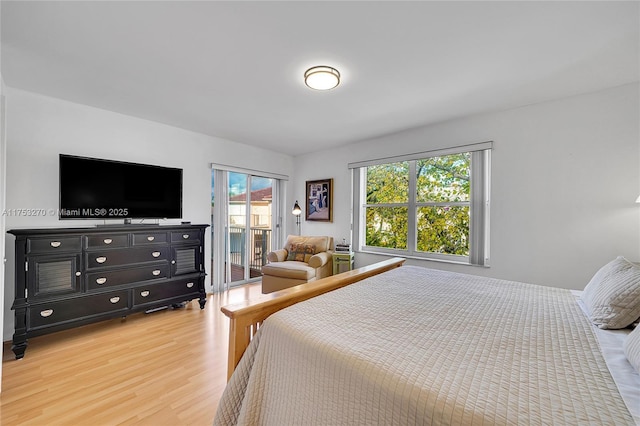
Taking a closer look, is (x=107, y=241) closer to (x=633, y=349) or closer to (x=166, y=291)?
(x=166, y=291)

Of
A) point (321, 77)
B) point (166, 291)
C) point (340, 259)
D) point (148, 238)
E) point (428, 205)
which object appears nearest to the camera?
point (321, 77)

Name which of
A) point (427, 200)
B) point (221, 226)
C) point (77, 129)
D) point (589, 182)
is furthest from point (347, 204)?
point (77, 129)

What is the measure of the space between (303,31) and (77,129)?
275 cm

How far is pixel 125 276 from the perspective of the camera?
108 inches

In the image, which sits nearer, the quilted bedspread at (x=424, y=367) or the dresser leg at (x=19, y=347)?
the quilted bedspread at (x=424, y=367)

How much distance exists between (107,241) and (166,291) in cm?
83

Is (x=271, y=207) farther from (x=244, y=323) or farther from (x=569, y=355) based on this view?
(x=569, y=355)

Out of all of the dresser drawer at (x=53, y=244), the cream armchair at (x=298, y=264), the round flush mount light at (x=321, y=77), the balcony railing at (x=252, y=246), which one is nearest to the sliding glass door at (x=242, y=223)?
the balcony railing at (x=252, y=246)

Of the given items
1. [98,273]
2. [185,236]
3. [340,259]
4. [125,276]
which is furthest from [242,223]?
[98,273]

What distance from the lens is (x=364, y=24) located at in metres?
1.57

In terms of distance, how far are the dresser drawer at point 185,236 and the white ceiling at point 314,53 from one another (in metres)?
1.43

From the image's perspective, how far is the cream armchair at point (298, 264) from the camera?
11.4 feet

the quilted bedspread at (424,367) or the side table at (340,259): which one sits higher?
the quilted bedspread at (424,367)

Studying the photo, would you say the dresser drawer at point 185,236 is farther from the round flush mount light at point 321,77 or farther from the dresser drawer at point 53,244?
the round flush mount light at point 321,77
